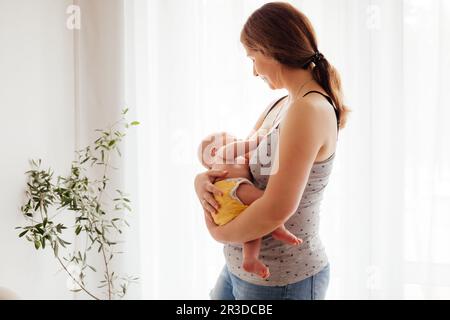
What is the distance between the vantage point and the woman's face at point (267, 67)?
1.36 meters

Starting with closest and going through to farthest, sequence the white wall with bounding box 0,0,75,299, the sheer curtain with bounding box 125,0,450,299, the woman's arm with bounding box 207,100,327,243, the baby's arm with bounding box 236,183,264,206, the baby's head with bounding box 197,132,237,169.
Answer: the woman's arm with bounding box 207,100,327,243
the baby's arm with bounding box 236,183,264,206
the baby's head with bounding box 197,132,237,169
the white wall with bounding box 0,0,75,299
the sheer curtain with bounding box 125,0,450,299

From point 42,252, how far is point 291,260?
1119mm

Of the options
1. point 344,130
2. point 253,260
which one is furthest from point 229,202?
point 344,130

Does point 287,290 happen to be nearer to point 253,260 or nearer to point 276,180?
point 253,260

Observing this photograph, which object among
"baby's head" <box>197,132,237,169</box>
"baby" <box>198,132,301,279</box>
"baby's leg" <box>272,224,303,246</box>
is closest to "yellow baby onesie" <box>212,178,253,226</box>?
"baby" <box>198,132,301,279</box>

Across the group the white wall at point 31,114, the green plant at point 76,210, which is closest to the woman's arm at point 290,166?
the green plant at point 76,210

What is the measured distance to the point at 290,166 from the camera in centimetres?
119

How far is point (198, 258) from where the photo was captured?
2.28 m

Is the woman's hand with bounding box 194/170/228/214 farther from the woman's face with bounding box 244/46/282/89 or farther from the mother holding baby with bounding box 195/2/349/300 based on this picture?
the woman's face with bounding box 244/46/282/89

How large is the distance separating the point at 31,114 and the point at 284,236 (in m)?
1.13

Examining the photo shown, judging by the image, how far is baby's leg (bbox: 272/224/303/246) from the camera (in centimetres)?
128

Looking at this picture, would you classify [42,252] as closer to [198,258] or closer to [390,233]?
[198,258]

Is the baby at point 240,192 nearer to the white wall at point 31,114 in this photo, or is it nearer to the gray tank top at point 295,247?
the gray tank top at point 295,247
